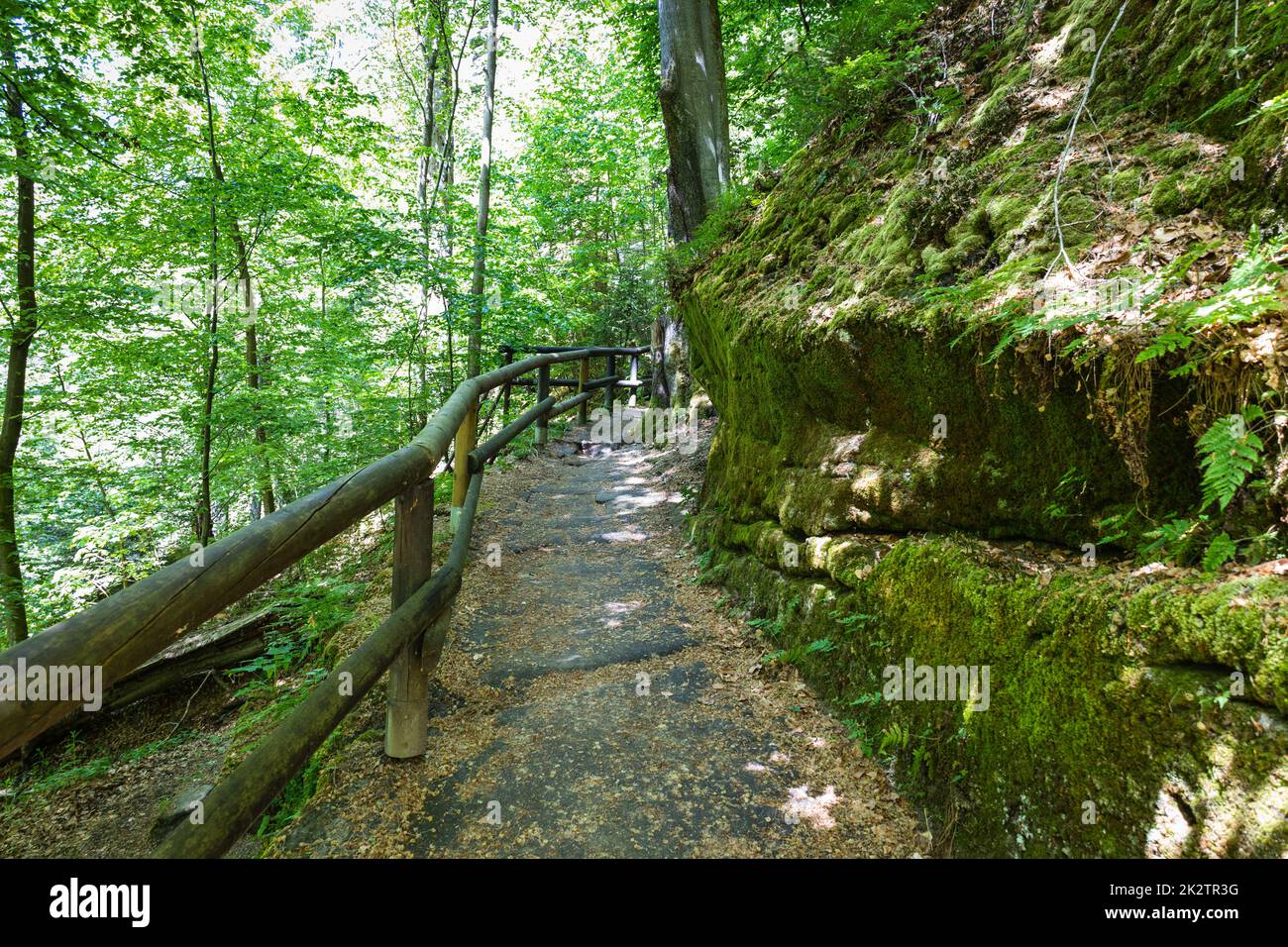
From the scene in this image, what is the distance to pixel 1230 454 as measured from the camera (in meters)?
1.75

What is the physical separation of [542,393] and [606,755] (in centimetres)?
688

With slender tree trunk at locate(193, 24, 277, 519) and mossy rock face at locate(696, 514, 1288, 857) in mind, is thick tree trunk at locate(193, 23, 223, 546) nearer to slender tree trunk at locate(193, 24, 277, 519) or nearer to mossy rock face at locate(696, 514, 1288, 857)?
slender tree trunk at locate(193, 24, 277, 519)

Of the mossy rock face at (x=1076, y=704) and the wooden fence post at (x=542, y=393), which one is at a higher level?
the wooden fence post at (x=542, y=393)

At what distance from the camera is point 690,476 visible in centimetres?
774

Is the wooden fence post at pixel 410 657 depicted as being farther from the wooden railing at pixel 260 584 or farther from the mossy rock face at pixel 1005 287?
the mossy rock face at pixel 1005 287

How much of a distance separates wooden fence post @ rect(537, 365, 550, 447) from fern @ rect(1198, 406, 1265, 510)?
297 inches

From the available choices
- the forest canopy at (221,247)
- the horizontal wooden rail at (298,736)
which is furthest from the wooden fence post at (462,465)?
the forest canopy at (221,247)

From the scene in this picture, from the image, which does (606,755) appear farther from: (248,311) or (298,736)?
(248,311)

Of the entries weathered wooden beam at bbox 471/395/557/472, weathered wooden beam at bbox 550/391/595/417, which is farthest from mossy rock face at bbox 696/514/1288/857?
weathered wooden beam at bbox 550/391/595/417

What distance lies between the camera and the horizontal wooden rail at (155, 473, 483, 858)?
5.22 ft

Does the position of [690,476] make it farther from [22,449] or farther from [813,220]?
[22,449]

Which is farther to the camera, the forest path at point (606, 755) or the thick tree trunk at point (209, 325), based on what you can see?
the thick tree trunk at point (209, 325)

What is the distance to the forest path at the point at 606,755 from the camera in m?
2.46
